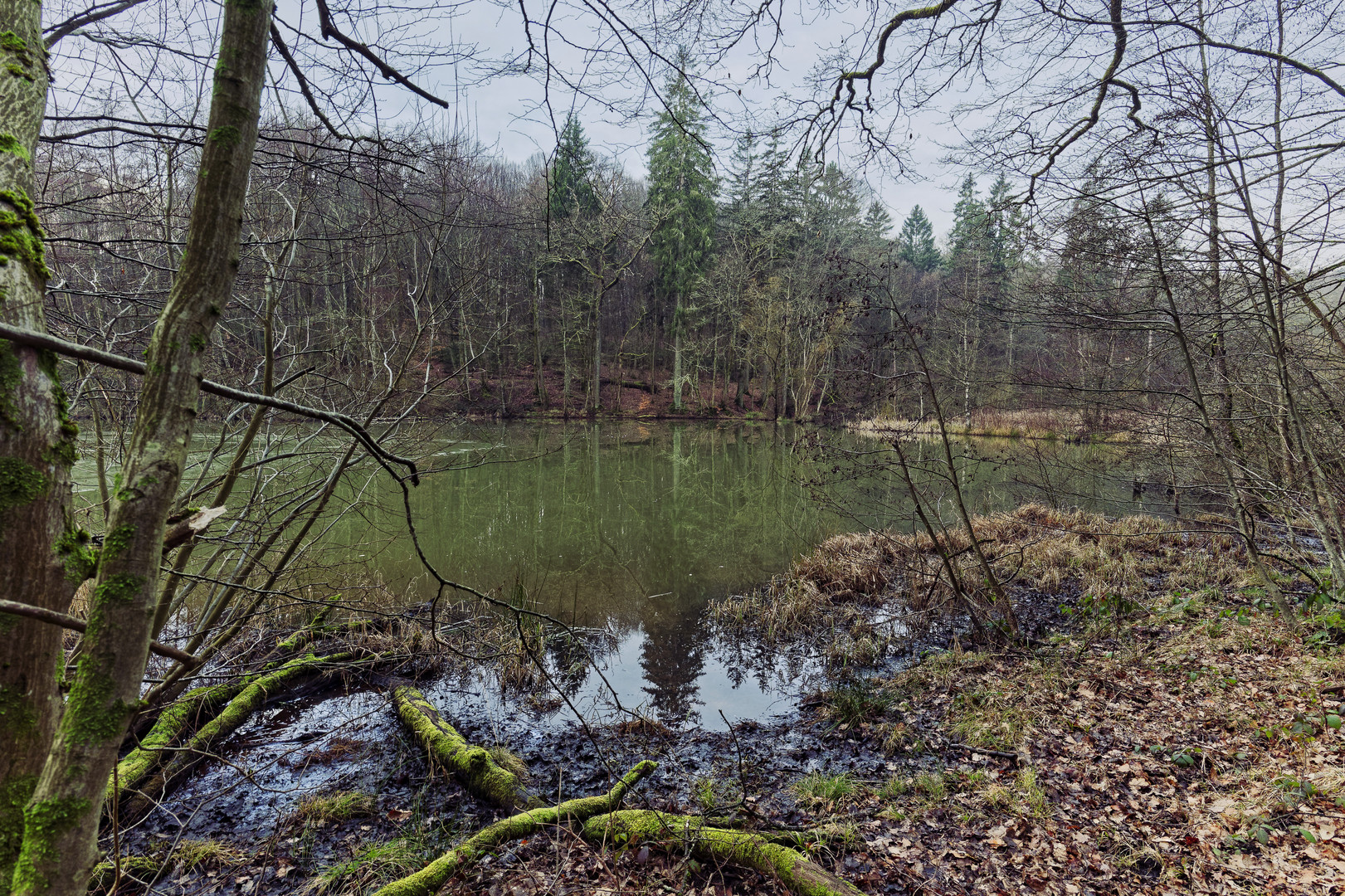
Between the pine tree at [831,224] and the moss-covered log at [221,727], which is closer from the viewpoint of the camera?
the moss-covered log at [221,727]

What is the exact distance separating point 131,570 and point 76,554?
325 mm

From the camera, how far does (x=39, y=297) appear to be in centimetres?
116

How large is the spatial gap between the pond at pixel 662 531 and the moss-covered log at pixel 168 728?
141 cm

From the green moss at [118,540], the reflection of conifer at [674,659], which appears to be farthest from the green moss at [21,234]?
the reflection of conifer at [674,659]

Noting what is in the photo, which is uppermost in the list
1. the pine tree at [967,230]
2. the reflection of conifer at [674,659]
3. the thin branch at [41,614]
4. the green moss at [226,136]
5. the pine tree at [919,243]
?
the pine tree at [919,243]

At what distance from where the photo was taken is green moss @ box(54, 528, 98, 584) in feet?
3.59

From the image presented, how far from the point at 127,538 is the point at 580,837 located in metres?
2.89

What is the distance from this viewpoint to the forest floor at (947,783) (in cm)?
282

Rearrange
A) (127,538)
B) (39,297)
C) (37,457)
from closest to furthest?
(127,538), (37,457), (39,297)

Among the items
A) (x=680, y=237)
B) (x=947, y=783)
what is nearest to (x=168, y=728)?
(x=947, y=783)

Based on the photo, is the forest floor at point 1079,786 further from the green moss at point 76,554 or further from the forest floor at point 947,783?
the green moss at point 76,554

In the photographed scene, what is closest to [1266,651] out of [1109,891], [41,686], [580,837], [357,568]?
[1109,891]

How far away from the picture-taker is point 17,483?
40.5 inches

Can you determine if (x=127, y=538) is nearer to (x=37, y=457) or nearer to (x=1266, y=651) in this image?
(x=37, y=457)
